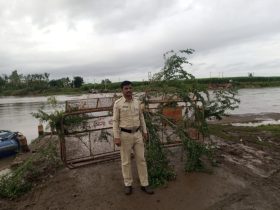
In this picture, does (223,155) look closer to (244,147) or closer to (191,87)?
(244,147)

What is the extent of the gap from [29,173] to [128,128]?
3467mm

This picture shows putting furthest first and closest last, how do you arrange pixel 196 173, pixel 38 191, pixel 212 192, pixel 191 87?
pixel 191 87 → pixel 196 173 → pixel 38 191 → pixel 212 192

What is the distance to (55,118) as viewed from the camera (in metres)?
8.16

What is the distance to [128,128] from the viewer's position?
258 inches

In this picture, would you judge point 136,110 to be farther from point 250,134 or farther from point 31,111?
point 31,111

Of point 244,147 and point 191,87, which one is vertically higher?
point 191,87

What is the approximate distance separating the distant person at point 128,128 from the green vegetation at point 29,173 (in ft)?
8.26

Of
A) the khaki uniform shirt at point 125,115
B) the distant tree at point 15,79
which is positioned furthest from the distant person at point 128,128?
the distant tree at point 15,79

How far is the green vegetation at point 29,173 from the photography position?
741 cm

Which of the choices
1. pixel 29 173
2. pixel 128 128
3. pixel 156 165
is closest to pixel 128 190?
pixel 156 165

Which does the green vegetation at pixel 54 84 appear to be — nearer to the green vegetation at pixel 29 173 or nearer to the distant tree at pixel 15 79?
the distant tree at pixel 15 79

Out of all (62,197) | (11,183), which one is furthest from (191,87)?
(11,183)

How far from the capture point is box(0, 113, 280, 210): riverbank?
640cm

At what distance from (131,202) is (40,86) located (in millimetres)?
110817
